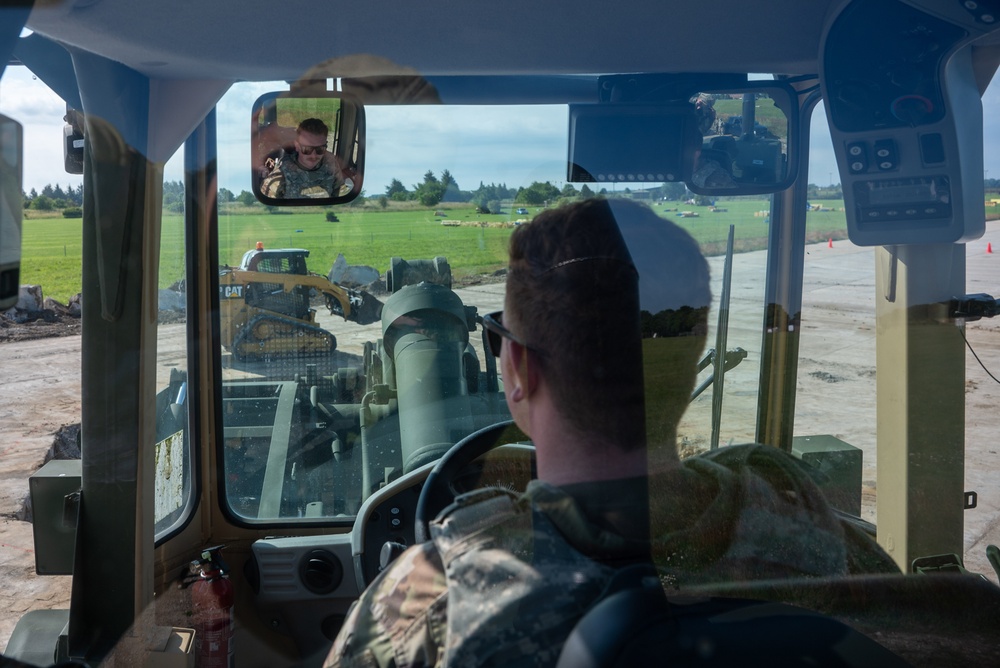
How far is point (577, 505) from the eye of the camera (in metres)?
1.27

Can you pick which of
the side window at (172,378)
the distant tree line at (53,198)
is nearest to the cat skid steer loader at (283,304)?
the side window at (172,378)

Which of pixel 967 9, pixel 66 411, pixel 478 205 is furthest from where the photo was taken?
pixel 66 411

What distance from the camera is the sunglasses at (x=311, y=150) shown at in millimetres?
2283

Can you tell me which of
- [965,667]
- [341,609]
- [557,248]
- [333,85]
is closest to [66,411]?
[341,609]

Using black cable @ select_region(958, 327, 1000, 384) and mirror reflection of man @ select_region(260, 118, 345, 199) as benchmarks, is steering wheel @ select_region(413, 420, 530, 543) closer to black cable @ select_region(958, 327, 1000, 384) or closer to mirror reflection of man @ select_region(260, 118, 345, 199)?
mirror reflection of man @ select_region(260, 118, 345, 199)

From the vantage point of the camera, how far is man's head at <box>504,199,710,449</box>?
1.33 meters

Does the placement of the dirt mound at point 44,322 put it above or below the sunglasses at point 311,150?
below

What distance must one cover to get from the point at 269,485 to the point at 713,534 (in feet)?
6.07

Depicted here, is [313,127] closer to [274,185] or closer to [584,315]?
[274,185]

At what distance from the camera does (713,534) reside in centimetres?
160

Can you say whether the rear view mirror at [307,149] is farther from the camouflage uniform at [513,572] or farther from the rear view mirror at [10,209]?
the camouflage uniform at [513,572]

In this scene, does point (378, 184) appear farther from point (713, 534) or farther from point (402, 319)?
point (713, 534)

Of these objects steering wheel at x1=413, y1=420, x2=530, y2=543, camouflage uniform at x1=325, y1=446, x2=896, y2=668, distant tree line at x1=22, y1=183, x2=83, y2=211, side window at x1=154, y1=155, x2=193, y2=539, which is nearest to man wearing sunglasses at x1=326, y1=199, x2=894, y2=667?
camouflage uniform at x1=325, y1=446, x2=896, y2=668

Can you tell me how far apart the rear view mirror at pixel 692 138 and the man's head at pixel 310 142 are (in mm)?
630
